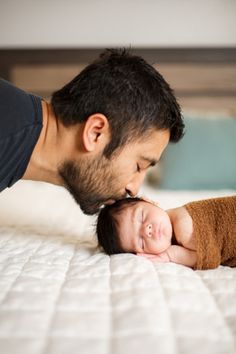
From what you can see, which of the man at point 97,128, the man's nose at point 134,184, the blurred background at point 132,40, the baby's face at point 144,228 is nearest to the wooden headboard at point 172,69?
the blurred background at point 132,40

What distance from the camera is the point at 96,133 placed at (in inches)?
45.1

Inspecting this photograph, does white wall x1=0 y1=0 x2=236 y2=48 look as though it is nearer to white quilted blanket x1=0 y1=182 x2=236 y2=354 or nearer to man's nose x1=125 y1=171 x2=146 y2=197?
man's nose x1=125 y1=171 x2=146 y2=197

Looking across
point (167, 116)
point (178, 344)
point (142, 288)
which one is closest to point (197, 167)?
point (167, 116)

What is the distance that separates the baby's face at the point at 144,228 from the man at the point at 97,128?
0.31 feet

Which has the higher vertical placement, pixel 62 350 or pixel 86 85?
pixel 86 85

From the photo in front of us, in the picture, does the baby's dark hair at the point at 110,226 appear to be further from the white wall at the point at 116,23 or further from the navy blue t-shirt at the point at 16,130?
the white wall at the point at 116,23

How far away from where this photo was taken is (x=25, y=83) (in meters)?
2.40

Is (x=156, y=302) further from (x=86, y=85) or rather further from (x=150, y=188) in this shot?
(x=150, y=188)

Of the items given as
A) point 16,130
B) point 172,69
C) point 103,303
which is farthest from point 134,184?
point 172,69

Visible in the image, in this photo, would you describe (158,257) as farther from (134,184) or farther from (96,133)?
(96,133)

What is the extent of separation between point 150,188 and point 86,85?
38.0 inches

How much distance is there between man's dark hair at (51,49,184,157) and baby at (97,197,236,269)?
7.9 inches

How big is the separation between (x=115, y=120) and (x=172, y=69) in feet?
4.35

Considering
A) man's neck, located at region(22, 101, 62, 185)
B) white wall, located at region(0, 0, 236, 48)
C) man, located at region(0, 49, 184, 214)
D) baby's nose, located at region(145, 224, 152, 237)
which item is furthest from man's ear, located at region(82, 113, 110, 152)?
white wall, located at region(0, 0, 236, 48)
